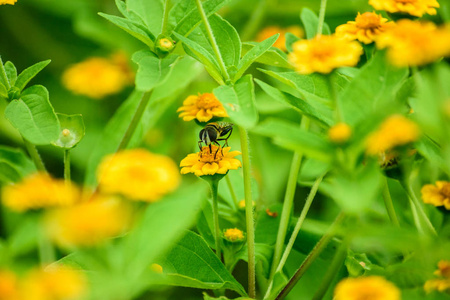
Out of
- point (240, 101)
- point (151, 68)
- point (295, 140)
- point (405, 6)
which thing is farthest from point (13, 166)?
point (405, 6)

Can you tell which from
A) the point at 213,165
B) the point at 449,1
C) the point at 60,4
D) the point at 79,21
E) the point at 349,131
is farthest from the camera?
the point at 60,4

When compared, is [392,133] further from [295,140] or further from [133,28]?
[133,28]

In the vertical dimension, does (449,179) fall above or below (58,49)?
below

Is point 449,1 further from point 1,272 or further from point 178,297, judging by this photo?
point 1,272

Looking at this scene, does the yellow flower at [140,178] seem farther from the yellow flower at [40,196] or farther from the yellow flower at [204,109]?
the yellow flower at [204,109]

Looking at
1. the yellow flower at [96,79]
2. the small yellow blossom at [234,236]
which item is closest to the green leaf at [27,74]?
the small yellow blossom at [234,236]

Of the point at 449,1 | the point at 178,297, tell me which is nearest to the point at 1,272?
the point at 178,297

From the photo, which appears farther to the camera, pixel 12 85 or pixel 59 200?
pixel 12 85
